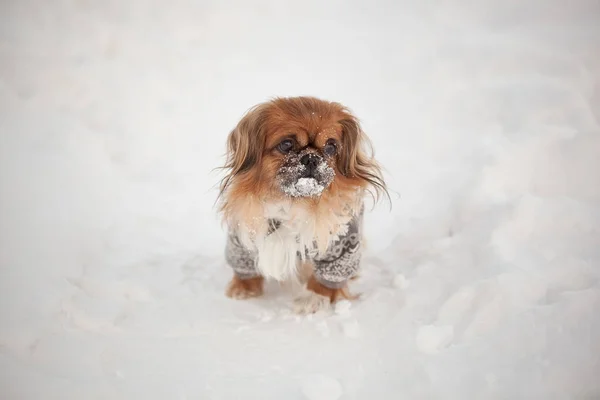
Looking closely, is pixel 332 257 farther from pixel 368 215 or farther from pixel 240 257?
pixel 368 215

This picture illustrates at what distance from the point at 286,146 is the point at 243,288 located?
108cm

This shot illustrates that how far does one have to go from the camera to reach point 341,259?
2.78m

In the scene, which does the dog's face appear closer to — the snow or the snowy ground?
the snow

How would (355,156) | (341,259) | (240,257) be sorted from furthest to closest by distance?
(240,257)
(341,259)
(355,156)

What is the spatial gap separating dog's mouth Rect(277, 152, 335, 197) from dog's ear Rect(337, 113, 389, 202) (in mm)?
229

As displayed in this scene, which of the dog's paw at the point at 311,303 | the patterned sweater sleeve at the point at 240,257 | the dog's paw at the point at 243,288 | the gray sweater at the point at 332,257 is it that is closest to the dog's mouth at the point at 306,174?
the gray sweater at the point at 332,257

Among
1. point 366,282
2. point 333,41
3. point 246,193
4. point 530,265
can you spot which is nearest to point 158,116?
point 333,41

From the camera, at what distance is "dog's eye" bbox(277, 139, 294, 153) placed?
247cm

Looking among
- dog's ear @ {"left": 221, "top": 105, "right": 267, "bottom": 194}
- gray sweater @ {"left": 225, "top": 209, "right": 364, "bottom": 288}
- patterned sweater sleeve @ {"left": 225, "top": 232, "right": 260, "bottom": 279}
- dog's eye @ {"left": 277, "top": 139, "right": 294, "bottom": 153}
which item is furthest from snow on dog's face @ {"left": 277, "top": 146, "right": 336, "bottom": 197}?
patterned sweater sleeve @ {"left": 225, "top": 232, "right": 260, "bottom": 279}

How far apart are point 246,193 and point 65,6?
3.61 m

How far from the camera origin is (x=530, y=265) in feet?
8.92

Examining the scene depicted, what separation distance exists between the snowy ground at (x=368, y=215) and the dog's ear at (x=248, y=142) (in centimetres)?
90

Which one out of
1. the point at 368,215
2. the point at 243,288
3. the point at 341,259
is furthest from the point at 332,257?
the point at 368,215

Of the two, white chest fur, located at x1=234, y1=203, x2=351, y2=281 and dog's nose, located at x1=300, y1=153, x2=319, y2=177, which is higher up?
dog's nose, located at x1=300, y1=153, x2=319, y2=177
